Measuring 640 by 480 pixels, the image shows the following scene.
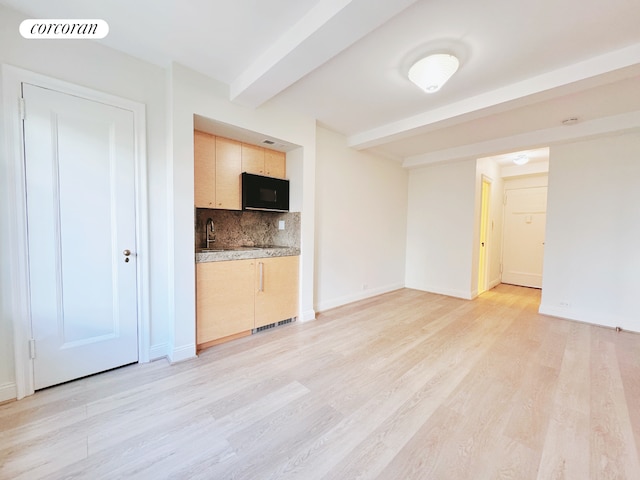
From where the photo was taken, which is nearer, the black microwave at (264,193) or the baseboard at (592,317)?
the black microwave at (264,193)

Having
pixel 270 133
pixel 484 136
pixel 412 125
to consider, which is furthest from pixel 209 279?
pixel 484 136

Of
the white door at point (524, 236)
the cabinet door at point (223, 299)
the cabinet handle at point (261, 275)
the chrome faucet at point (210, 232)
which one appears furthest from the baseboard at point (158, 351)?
the white door at point (524, 236)

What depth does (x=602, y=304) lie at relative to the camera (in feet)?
10.9

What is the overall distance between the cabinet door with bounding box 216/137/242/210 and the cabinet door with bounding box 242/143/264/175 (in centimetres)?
6

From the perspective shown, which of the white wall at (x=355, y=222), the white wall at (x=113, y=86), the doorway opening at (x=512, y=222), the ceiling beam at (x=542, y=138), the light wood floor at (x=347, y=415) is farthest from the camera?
the doorway opening at (x=512, y=222)

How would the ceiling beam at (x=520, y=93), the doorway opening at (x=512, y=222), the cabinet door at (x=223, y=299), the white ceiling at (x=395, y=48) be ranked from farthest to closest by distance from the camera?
the doorway opening at (x=512, y=222) → the cabinet door at (x=223, y=299) → the ceiling beam at (x=520, y=93) → the white ceiling at (x=395, y=48)

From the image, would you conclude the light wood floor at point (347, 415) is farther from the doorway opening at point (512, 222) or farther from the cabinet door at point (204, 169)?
the doorway opening at point (512, 222)

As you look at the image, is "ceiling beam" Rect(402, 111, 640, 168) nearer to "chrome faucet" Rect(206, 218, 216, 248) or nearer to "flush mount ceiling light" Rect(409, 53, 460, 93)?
"flush mount ceiling light" Rect(409, 53, 460, 93)

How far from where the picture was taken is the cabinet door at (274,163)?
10.7ft

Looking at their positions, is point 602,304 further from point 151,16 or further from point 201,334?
point 151,16

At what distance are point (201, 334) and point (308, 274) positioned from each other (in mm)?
1400

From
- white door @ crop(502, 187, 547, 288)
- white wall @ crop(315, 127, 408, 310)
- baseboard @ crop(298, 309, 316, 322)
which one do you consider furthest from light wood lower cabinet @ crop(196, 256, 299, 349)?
white door @ crop(502, 187, 547, 288)

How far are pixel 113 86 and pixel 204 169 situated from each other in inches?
36.8

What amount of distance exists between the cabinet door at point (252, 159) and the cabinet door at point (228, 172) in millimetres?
64
